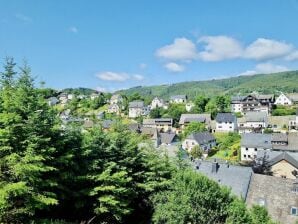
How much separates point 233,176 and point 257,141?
34.4 metres

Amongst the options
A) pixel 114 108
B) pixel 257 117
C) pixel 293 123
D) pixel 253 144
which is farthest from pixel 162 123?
pixel 253 144

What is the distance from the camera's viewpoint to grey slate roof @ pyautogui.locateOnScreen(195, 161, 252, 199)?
3316cm

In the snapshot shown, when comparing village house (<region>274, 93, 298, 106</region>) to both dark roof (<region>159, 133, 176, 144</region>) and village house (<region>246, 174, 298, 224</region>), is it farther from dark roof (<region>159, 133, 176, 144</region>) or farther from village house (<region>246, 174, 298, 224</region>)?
village house (<region>246, 174, 298, 224</region>)

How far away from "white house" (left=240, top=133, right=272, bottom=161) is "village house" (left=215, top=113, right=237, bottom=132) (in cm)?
2394

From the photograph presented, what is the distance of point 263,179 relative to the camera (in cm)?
3331

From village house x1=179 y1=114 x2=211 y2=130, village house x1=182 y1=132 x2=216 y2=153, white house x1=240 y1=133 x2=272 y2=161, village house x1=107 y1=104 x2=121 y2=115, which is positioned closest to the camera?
white house x1=240 y1=133 x2=272 y2=161

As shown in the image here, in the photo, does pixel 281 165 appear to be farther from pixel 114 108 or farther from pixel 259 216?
pixel 114 108

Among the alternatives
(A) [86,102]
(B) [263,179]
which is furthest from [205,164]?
(A) [86,102]

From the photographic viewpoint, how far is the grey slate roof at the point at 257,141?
66.0 metres

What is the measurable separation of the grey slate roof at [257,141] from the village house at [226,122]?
2348cm

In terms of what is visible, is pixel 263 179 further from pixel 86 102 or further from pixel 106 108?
pixel 86 102

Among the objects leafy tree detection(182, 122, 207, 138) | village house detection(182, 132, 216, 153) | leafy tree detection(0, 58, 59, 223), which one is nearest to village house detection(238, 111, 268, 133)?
leafy tree detection(182, 122, 207, 138)

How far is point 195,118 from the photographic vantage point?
98938 mm

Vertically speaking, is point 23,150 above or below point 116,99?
below
